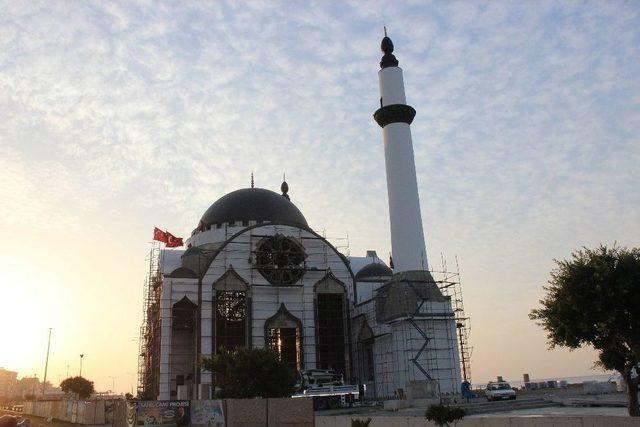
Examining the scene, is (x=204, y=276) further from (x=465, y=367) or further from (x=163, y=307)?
(x=465, y=367)

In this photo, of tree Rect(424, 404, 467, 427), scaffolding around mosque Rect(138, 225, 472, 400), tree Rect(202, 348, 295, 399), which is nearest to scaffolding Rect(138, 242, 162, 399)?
scaffolding around mosque Rect(138, 225, 472, 400)

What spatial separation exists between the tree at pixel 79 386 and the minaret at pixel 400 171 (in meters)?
56.2

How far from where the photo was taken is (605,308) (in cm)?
1872

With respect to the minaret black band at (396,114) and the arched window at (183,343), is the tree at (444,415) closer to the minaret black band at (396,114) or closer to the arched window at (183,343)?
the arched window at (183,343)

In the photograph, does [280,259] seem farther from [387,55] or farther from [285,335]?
[387,55]

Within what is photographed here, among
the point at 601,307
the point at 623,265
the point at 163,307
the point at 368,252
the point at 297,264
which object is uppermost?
the point at 368,252

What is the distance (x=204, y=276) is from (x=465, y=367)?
77.9 feet

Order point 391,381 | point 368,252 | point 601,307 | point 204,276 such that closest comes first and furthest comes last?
point 601,307, point 391,381, point 204,276, point 368,252

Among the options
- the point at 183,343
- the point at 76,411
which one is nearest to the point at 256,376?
the point at 76,411

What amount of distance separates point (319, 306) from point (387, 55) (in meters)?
24.5

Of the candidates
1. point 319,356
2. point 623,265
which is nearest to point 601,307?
point 623,265

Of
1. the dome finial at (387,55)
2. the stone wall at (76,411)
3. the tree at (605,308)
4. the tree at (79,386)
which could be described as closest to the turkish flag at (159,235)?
the stone wall at (76,411)

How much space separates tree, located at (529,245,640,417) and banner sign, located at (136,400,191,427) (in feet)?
58.1

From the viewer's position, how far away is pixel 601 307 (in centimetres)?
1867
